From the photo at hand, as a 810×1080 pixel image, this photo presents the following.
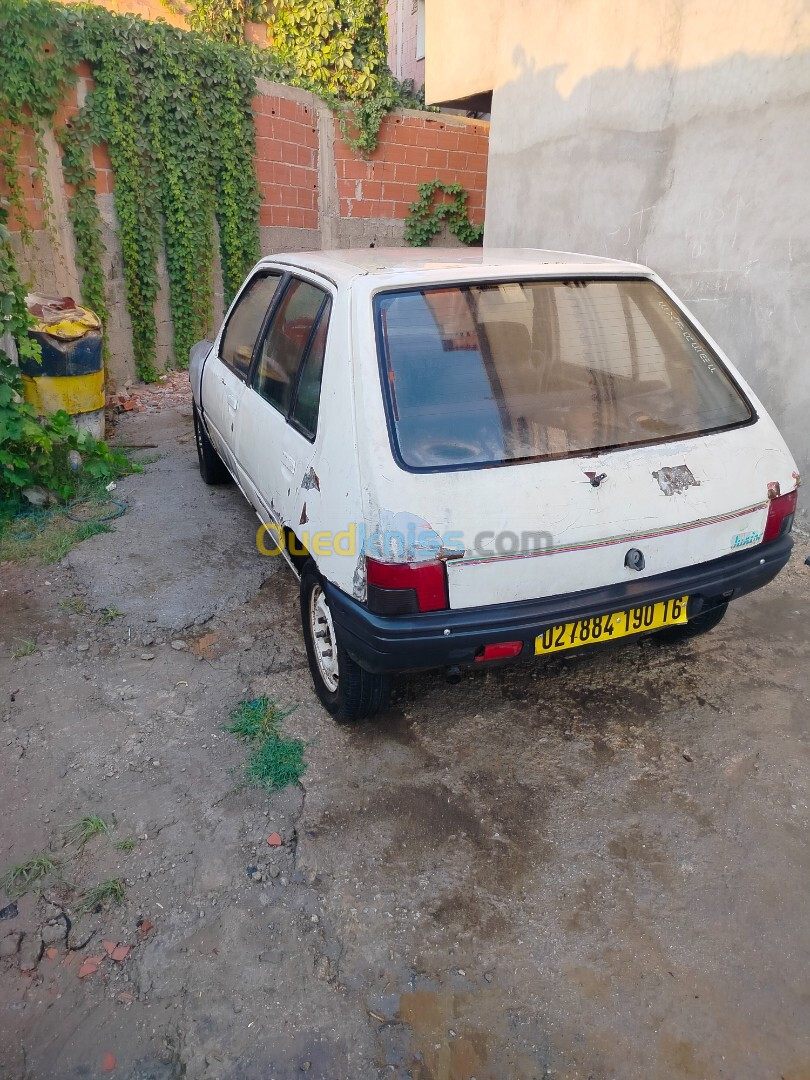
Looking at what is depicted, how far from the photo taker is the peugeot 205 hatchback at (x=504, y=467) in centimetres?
224

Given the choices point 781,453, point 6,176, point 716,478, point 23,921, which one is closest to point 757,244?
point 781,453

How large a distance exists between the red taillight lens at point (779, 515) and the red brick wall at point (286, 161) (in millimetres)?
8029

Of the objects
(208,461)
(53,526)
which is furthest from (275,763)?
(208,461)

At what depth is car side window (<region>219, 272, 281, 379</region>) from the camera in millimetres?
3668

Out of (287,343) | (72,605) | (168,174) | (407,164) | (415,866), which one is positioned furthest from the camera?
(407,164)

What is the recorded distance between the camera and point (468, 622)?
225 cm

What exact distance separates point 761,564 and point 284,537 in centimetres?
189

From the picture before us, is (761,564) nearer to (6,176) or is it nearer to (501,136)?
(501,136)

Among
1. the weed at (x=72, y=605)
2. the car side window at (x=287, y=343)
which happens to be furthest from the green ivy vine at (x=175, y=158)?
the car side window at (x=287, y=343)

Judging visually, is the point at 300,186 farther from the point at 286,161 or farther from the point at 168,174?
the point at 168,174

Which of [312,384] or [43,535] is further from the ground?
[312,384]

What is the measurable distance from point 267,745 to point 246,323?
2303mm

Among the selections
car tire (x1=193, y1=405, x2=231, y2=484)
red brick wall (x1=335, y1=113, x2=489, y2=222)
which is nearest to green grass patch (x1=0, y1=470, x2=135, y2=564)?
car tire (x1=193, y1=405, x2=231, y2=484)

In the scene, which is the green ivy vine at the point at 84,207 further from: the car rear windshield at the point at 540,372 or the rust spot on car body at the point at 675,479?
the rust spot on car body at the point at 675,479
